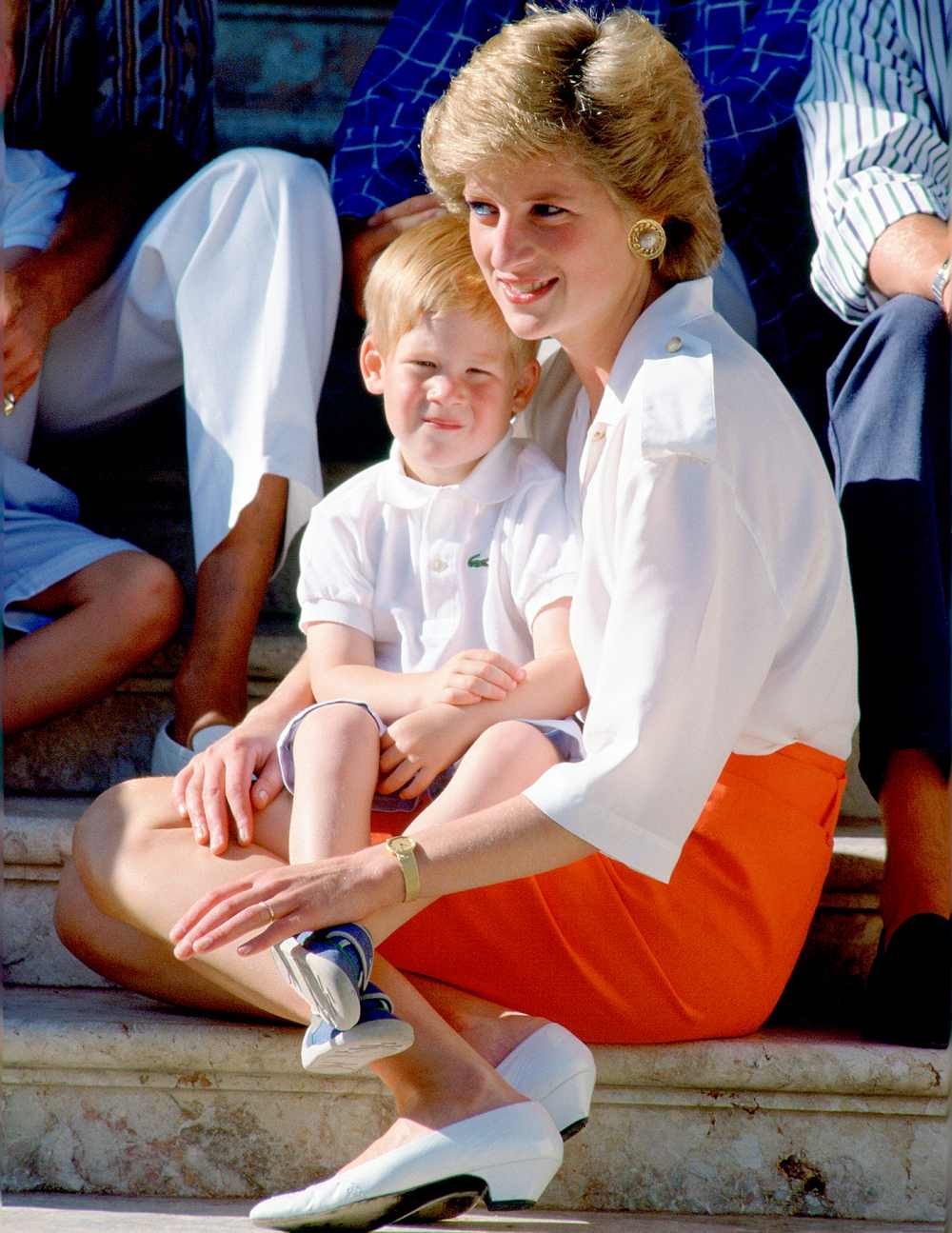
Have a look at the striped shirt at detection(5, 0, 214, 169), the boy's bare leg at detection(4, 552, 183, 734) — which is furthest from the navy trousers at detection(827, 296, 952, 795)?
the striped shirt at detection(5, 0, 214, 169)

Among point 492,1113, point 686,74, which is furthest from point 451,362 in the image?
point 492,1113

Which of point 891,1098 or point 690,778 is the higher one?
point 690,778

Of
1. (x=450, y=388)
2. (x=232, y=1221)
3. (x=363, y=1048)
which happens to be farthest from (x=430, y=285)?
(x=232, y=1221)

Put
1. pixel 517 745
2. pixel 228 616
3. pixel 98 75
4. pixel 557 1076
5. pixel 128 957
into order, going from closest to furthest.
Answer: pixel 557 1076 → pixel 517 745 → pixel 128 957 → pixel 228 616 → pixel 98 75

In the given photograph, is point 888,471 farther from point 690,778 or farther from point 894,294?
point 690,778

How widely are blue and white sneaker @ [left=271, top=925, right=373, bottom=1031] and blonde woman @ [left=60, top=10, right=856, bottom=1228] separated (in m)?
0.02

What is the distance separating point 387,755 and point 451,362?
0.50 metres

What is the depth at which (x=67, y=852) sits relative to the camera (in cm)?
190

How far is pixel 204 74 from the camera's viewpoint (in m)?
2.69

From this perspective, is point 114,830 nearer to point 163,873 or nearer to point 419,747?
point 163,873

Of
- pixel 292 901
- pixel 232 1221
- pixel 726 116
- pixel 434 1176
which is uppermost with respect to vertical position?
pixel 726 116

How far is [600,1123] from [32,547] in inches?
45.3

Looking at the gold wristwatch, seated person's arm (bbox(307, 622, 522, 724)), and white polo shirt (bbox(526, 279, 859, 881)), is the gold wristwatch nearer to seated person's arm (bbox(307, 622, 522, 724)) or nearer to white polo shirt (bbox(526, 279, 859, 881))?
white polo shirt (bbox(526, 279, 859, 881))

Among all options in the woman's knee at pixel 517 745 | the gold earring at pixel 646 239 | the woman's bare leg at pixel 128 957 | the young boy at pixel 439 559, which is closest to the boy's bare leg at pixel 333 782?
the young boy at pixel 439 559
